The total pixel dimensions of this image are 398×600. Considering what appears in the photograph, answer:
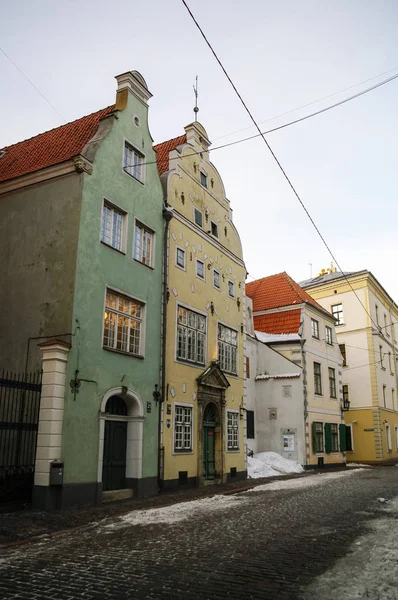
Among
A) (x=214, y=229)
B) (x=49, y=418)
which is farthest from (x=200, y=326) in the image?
(x=49, y=418)

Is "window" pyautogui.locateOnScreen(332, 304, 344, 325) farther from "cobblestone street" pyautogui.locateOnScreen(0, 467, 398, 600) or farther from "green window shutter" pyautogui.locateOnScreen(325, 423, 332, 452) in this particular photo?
"cobblestone street" pyautogui.locateOnScreen(0, 467, 398, 600)

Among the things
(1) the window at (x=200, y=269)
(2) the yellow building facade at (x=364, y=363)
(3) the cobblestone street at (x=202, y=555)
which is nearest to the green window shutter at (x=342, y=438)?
(2) the yellow building facade at (x=364, y=363)

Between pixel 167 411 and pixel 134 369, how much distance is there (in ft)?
8.07

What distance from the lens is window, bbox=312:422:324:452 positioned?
102 feet

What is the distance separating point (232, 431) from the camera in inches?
924

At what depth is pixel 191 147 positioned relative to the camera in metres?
22.9

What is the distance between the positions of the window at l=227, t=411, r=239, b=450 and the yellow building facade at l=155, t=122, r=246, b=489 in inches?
1.7

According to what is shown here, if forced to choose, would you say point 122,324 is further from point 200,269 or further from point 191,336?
point 200,269

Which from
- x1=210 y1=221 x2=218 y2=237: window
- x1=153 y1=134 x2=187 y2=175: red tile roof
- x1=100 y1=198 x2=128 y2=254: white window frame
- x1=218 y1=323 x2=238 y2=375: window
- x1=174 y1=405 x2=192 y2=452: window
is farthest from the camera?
x1=210 y1=221 x2=218 y2=237: window

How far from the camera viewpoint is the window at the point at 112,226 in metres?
16.6

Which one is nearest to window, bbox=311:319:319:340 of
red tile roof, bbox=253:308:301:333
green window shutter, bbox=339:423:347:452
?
red tile roof, bbox=253:308:301:333

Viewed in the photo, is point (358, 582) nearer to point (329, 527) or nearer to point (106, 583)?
point (106, 583)

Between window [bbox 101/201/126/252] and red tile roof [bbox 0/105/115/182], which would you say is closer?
window [bbox 101/201/126/252]

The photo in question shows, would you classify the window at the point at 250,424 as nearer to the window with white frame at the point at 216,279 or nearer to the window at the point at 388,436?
the window with white frame at the point at 216,279
